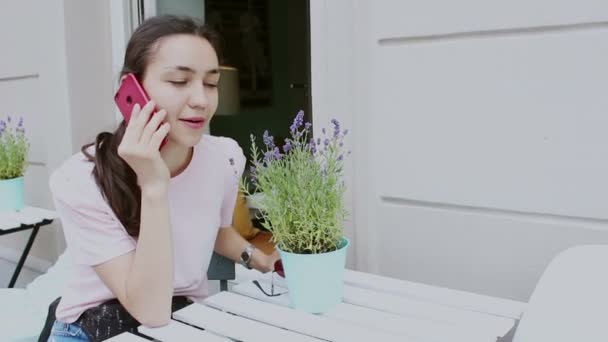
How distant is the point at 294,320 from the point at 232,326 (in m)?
0.14

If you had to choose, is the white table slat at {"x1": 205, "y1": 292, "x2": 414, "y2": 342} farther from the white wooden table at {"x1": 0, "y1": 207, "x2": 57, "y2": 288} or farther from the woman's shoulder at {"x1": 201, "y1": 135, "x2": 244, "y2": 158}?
the white wooden table at {"x1": 0, "y1": 207, "x2": 57, "y2": 288}

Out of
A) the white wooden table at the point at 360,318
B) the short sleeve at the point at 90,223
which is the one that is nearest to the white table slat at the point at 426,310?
the white wooden table at the point at 360,318

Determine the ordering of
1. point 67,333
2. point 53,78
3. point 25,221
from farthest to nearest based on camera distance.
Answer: point 53,78 → point 25,221 → point 67,333

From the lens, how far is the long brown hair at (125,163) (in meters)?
1.26

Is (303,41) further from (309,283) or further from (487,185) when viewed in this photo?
(309,283)

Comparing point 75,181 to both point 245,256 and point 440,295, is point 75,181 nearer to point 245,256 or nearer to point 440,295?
point 245,256

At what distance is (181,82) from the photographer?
1241 millimetres

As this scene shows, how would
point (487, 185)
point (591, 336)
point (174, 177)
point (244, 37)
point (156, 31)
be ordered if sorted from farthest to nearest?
point (244, 37) < point (487, 185) < point (174, 177) < point (156, 31) < point (591, 336)

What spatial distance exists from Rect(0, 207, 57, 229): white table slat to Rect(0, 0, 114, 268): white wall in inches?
13.4

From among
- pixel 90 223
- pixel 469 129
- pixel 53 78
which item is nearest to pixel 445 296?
pixel 469 129

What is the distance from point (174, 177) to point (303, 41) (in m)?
4.51

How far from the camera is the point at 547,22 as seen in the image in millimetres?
1448

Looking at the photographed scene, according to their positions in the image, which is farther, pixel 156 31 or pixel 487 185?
pixel 487 185

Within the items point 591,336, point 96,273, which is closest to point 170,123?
point 96,273
